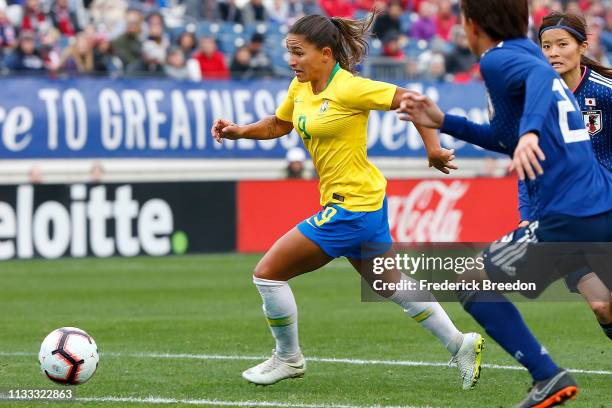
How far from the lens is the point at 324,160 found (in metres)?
7.74

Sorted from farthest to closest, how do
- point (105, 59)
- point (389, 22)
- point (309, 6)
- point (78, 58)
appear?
point (309, 6) → point (389, 22) → point (105, 59) → point (78, 58)

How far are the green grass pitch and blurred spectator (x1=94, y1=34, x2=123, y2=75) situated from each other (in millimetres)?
5320

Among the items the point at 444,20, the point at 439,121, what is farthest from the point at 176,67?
the point at 439,121

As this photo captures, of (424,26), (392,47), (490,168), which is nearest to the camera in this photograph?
(490,168)

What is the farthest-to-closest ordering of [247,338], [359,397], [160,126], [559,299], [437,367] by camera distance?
[160,126], [559,299], [247,338], [437,367], [359,397]

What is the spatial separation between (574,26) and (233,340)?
14.0 ft

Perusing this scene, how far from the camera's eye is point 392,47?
24.9 metres

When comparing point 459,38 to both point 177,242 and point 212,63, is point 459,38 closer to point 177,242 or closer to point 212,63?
point 212,63

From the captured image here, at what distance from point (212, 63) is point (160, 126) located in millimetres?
1777

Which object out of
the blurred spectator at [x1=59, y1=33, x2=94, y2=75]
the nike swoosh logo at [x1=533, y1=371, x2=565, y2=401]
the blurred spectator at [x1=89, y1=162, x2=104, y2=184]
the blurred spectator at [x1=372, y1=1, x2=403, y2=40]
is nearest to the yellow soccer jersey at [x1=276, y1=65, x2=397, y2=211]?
the nike swoosh logo at [x1=533, y1=371, x2=565, y2=401]

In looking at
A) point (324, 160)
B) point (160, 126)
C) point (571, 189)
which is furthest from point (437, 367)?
point (160, 126)

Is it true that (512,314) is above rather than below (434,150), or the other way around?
below

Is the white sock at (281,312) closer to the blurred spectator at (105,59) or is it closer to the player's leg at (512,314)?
the player's leg at (512,314)

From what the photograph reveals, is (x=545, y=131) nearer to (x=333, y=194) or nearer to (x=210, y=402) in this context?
(x=333, y=194)
